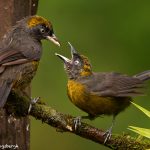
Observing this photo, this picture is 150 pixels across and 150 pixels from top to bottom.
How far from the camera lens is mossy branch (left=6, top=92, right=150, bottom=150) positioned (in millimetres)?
10781

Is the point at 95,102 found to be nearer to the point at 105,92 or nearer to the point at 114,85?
the point at 105,92

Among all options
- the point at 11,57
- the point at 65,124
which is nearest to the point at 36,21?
the point at 11,57

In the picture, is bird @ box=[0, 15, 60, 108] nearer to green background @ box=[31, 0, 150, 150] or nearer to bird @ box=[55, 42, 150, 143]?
bird @ box=[55, 42, 150, 143]

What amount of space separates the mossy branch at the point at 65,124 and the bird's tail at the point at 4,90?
0.10m

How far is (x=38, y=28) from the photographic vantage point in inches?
476

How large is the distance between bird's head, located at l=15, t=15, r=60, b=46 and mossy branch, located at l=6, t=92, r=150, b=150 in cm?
93

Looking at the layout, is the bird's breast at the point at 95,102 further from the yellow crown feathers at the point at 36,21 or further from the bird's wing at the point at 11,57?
the yellow crown feathers at the point at 36,21

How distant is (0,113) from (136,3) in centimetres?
455

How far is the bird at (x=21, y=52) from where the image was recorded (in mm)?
11382

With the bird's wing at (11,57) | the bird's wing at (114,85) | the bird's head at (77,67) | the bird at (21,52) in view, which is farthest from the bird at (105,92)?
the bird's wing at (11,57)

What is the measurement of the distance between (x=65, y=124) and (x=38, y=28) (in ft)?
4.83

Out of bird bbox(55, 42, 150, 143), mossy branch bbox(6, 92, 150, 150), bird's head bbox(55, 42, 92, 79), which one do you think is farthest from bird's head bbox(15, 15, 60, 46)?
mossy branch bbox(6, 92, 150, 150)

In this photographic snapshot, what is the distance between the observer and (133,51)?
15.6 metres

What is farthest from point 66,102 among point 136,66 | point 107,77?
point 107,77
